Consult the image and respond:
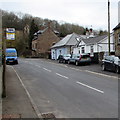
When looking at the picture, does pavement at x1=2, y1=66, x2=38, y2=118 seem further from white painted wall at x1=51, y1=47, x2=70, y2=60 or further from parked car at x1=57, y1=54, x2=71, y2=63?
white painted wall at x1=51, y1=47, x2=70, y2=60

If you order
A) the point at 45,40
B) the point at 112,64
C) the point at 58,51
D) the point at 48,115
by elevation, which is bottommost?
the point at 48,115

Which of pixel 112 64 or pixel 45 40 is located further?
pixel 45 40

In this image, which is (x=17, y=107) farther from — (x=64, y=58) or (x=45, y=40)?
(x=45, y=40)

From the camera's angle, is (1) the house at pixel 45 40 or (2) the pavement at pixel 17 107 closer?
(2) the pavement at pixel 17 107

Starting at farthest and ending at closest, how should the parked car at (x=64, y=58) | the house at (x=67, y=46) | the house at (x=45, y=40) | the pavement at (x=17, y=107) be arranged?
the house at (x=45, y=40) → the house at (x=67, y=46) → the parked car at (x=64, y=58) → the pavement at (x=17, y=107)

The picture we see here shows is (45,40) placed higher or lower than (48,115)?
higher

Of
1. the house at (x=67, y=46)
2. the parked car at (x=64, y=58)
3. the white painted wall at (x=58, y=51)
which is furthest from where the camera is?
the white painted wall at (x=58, y=51)

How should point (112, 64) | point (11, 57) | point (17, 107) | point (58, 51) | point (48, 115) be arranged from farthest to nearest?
point (58, 51), point (11, 57), point (112, 64), point (17, 107), point (48, 115)

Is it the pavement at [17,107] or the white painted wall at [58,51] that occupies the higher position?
the white painted wall at [58,51]

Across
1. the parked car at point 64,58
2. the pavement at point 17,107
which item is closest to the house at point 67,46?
the parked car at point 64,58

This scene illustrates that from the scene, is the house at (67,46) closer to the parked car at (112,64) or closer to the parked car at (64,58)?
the parked car at (64,58)

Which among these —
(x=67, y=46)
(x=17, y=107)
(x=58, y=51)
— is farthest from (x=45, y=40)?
(x=17, y=107)

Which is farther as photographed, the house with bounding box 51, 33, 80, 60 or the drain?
the house with bounding box 51, 33, 80, 60

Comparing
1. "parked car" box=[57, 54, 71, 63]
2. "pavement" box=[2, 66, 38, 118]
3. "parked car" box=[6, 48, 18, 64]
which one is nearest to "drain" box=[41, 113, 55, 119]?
"pavement" box=[2, 66, 38, 118]
